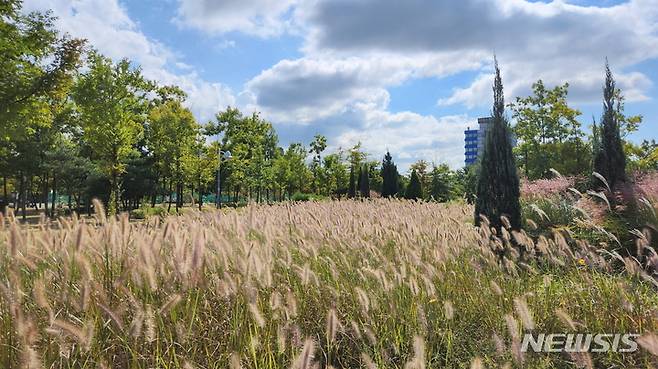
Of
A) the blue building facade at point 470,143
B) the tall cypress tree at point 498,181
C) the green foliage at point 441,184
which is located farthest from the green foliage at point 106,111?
the blue building facade at point 470,143

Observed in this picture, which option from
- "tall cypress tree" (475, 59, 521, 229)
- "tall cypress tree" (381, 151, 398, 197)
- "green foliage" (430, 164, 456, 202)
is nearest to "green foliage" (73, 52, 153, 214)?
"tall cypress tree" (381, 151, 398, 197)

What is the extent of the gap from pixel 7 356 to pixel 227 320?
41.3 inches

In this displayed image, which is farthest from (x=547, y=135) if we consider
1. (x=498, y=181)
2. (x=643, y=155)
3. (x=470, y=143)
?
(x=470, y=143)

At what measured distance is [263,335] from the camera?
252 cm

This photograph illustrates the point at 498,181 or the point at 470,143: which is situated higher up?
the point at 470,143

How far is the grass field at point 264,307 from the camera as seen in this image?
218 centimetres

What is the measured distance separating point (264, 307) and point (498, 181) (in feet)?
17.1

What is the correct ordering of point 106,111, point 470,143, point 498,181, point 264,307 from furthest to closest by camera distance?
point 470,143 < point 106,111 < point 498,181 < point 264,307

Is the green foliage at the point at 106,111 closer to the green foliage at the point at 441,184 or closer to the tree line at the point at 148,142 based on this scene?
the tree line at the point at 148,142

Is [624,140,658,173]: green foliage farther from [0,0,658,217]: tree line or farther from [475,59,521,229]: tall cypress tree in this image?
[475,59,521,229]: tall cypress tree

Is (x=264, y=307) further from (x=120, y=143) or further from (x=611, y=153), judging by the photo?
(x=120, y=143)

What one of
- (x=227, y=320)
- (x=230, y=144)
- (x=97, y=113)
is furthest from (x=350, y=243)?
(x=230, y=144)

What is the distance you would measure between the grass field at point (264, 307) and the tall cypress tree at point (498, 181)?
2.96 metres

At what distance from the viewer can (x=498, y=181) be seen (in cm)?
701
